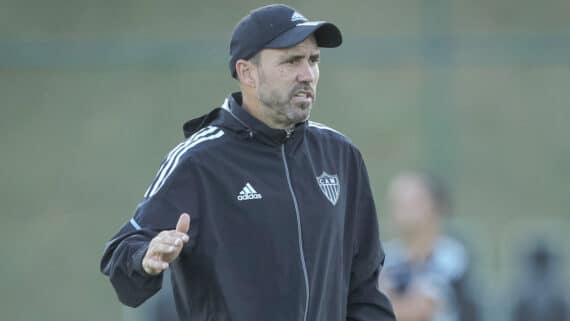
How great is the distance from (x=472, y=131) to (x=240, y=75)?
19.4 ft

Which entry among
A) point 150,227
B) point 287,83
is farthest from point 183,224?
point 287,83

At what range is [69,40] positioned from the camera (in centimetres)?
1039

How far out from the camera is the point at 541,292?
8.77m

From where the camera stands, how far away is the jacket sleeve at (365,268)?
4914 mm

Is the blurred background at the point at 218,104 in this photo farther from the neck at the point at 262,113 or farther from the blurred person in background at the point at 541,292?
the neck at the point at 262,113

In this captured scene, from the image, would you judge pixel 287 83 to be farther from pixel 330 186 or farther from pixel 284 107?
pixel 330 186

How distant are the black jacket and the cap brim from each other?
28cm

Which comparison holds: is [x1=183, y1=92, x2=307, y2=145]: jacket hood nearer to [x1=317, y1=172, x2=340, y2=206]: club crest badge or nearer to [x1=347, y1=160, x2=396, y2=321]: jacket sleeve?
[x1=317, y1=172, x2=340, y2=206]: club crest badge

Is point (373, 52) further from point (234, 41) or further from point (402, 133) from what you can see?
point (234, 41)

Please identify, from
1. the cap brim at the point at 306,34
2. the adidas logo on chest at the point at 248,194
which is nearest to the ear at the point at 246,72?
the cap brim at the point at 306,34

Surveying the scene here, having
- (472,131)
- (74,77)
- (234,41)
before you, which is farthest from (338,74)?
(234,41)

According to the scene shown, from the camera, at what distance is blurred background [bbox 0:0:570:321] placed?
10.2 meters

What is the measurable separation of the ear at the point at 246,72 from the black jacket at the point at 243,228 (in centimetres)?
9

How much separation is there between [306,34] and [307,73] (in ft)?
0.44
